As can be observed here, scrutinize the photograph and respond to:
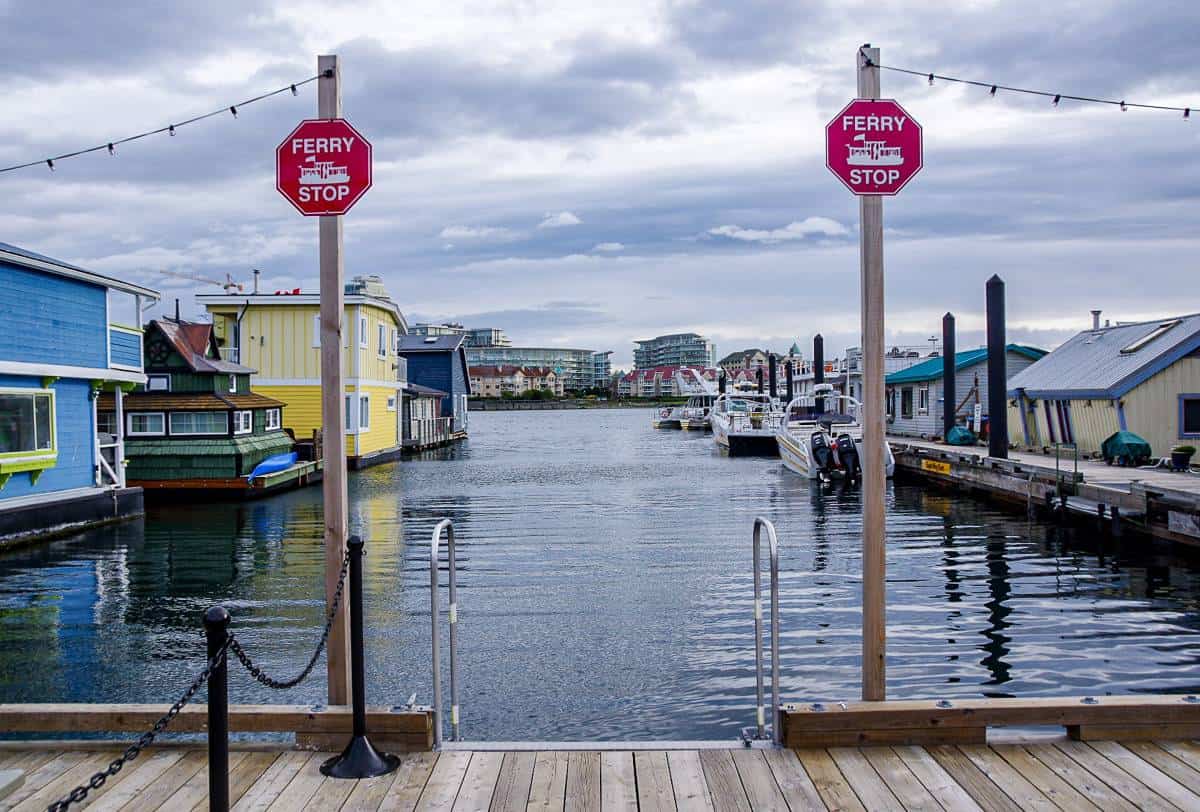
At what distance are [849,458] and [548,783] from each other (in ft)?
87.2

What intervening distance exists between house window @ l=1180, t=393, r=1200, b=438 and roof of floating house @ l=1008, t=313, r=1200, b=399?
985mm

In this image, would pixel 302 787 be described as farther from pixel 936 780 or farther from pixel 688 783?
pixel 936 780

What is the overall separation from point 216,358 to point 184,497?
5528 millimetres

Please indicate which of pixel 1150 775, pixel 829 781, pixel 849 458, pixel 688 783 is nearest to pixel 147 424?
pixel 849 458

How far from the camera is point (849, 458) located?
30.0 meters

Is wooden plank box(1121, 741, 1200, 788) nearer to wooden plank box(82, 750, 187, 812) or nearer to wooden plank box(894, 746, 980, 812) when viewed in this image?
wooden plank box(894, 746, 980, 812)

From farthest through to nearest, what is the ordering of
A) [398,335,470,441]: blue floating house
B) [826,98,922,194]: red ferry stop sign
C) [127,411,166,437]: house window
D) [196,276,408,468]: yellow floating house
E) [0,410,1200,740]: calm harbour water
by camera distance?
[398,335,470,441]: blue floating house
[196,276,408,468]: yellow floating house
[127,411,166,437]: house window
[0,410,1200,740]: calm harbour water
[826,98,922,194]: red ferry stop sign

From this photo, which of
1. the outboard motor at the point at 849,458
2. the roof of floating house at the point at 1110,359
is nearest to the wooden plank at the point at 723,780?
the roof of floating house at the point at 1110,359

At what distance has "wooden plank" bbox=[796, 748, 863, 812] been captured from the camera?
4.34 meters

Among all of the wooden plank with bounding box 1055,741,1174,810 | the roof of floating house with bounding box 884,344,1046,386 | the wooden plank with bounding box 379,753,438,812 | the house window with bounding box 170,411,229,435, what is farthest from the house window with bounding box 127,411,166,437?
the roof of floating house with bounding box 884,344,1046,386

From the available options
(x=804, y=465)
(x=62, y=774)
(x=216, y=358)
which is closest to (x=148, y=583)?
(x=62, y=774)

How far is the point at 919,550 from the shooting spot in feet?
55.4

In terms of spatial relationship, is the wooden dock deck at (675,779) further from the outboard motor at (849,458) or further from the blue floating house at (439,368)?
the blue floating house at (439,368)

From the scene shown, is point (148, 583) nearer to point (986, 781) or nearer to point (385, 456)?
point (986, 781)
